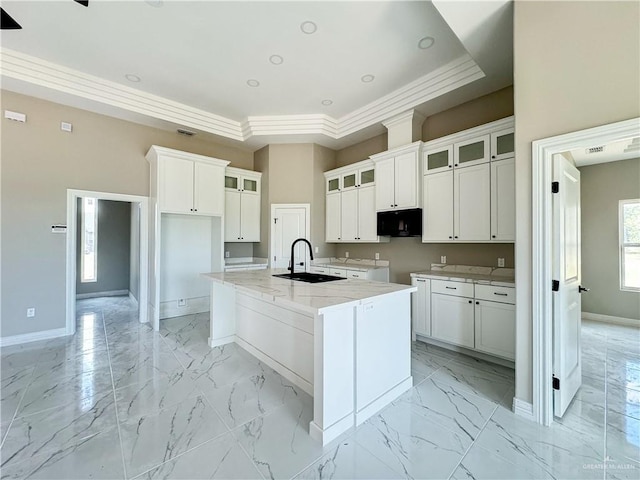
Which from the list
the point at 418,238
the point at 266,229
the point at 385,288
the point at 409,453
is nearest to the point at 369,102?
the point at 418,238

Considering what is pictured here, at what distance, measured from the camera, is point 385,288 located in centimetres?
231

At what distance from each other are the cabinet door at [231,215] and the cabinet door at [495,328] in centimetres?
428

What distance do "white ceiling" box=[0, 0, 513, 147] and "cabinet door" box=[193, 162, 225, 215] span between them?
795mm

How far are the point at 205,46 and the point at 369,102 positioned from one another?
2453mm

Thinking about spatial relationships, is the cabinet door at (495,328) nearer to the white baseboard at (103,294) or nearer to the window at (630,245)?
the window at (630,245)

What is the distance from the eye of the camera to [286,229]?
5.33 m

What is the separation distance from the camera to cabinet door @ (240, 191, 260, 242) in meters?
5.42

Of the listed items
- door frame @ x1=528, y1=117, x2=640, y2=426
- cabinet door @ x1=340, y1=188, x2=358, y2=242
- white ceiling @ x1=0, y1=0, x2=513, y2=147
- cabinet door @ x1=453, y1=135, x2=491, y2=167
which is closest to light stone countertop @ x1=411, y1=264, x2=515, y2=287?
door frame @ x1=528, y1=117, x2=640, y2=426

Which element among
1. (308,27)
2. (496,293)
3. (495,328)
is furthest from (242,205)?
(495,328)

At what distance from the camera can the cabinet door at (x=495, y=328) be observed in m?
2.77

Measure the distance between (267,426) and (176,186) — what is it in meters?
3.80

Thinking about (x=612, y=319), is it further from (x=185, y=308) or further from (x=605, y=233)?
(x=185, y=308)

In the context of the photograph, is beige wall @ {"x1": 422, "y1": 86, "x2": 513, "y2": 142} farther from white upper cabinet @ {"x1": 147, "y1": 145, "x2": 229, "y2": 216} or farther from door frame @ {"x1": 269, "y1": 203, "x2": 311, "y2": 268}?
white upper cabinet @ {"x1": 147, "y1": 145, "x2": 229, "y2": 216}

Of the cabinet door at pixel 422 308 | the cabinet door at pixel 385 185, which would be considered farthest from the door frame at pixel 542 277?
the cabinet door at pixel 385 185
